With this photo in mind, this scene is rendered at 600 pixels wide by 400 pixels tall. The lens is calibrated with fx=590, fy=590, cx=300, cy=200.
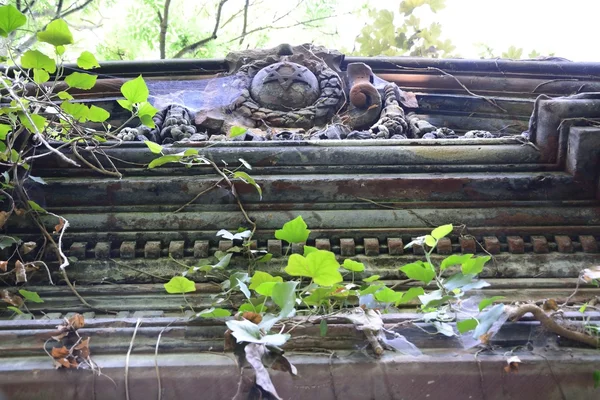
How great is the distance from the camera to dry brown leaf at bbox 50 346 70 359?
1892 millimetres

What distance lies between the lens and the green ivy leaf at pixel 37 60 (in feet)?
9.00

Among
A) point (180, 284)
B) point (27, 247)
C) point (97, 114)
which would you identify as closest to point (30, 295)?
point (27, 247)

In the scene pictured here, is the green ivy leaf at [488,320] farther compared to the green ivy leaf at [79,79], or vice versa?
the green ivy leaf at [79,79]

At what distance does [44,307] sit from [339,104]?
2.46 metres

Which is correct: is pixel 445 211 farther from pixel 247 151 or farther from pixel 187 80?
pixel 187 80

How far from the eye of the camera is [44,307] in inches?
99.6

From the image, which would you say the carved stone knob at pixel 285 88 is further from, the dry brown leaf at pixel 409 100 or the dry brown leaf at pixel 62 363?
the dry brown leaf at pixel 62 363

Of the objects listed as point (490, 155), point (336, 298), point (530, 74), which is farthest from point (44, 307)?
point (530, 74)

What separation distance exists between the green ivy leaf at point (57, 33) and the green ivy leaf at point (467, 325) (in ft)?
6.90

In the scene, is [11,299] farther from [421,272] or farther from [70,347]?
[421,272]

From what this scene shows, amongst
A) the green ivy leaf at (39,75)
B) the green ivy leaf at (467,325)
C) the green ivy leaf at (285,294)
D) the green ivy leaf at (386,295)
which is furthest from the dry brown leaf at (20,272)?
the green ivy leaf at (467,325)

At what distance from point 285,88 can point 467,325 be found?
105 inches

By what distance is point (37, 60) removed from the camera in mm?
2758

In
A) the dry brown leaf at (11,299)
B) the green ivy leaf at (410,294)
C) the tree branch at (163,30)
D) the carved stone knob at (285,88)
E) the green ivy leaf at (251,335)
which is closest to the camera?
the green ivy leaf at (251,335)
